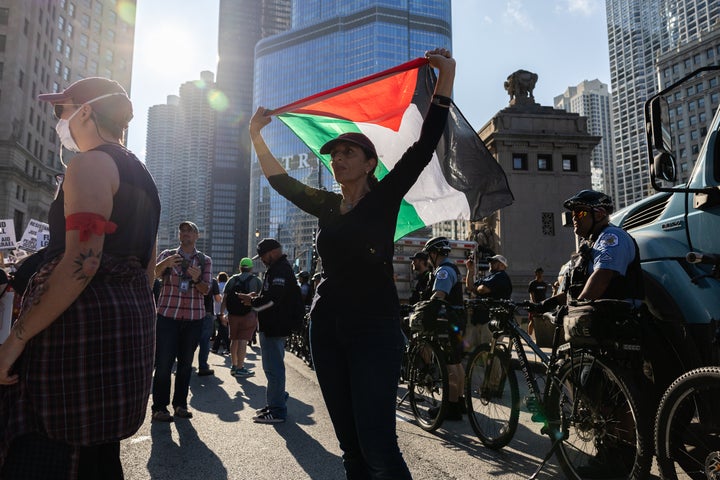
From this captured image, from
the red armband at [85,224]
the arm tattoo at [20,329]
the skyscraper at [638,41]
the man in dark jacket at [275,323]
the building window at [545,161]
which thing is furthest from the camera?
the skyscraper at [638,41]

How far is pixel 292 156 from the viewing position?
129 m

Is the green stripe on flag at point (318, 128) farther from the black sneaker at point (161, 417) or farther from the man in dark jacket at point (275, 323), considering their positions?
the black sneaker at point (161, 417)

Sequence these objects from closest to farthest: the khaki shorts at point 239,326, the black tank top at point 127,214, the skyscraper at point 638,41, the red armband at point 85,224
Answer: the red armband at point 85,224
the black tank top at point 127,214
the khaki shorts at point 239,326
the skyscraper at point 638,41

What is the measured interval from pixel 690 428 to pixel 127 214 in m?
3.23

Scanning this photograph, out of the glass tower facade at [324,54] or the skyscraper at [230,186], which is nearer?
the glass tower facade at [324,54]

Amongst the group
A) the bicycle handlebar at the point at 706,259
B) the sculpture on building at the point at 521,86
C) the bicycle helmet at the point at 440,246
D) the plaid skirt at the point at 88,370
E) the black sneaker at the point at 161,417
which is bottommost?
the black sneaker at the point at 161,417

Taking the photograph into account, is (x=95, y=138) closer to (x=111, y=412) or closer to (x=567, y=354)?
(x=111, y=412)

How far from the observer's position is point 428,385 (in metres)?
5.75

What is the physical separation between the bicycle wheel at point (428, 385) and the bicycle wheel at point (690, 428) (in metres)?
2.53

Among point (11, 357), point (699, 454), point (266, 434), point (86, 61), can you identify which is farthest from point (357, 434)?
point (86, 61)

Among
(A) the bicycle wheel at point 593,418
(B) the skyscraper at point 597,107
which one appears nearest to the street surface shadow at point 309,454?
(A) the bicycle wheel at point 593,418

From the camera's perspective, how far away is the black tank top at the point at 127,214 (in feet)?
6.61

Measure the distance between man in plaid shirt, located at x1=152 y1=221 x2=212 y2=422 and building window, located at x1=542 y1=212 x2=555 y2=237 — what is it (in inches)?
1288

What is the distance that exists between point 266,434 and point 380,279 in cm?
375
